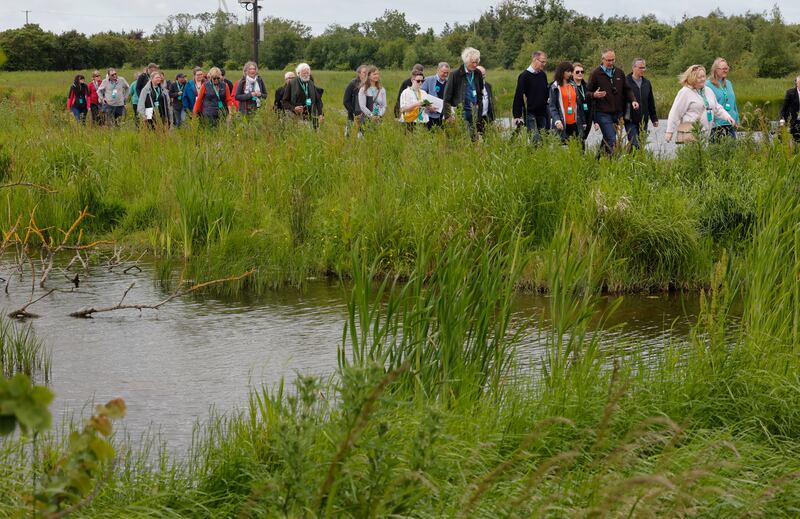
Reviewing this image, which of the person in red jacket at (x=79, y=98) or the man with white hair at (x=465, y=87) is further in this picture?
the person in red jacket at (x=79, y=98)

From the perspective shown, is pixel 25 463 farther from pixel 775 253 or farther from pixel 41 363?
pixel 775 253

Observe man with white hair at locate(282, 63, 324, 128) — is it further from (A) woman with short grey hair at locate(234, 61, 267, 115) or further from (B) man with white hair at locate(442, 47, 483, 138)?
(B) man with white hair at locate(442, 47, 483, 138)

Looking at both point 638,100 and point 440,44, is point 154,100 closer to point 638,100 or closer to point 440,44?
point 638,100

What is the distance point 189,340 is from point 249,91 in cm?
1149

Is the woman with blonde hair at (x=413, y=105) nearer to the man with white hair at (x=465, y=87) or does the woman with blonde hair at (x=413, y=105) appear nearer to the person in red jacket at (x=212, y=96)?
the man with white hair at (x=465, y=87)

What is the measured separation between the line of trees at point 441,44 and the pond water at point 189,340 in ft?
189

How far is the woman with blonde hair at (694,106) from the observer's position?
1263 cm

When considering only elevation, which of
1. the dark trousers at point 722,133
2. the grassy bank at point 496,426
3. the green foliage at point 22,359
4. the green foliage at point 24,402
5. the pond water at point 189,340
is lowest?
the pond water at point 189,340

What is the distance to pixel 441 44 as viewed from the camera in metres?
97.1

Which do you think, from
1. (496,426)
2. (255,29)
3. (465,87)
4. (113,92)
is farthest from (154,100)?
(496,426)

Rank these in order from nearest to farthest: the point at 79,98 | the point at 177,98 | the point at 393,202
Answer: the point at 393,202 → the point at 177,98 → the point at 79,98

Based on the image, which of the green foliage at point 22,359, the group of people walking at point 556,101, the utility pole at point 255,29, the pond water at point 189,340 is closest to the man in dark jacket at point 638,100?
the group of people walking at point 556,101

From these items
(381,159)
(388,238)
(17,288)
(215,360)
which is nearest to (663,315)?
(388,238)

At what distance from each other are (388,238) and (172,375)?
10.6 ft
